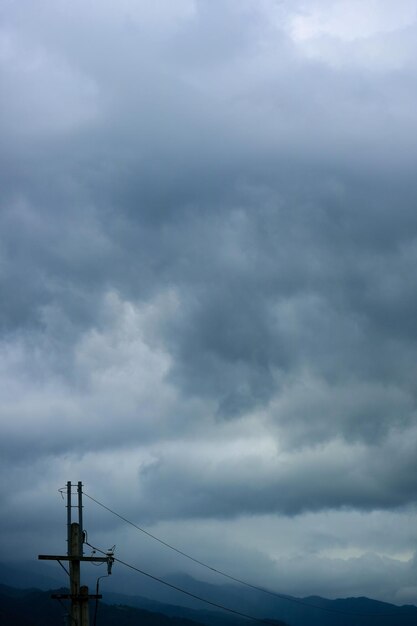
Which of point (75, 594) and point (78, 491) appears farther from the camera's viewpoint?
point (78, 491)

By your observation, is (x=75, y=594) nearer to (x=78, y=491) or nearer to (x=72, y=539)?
(x=72, y=539)

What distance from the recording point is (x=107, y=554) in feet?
211

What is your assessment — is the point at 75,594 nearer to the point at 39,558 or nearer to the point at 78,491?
the point at 39,558

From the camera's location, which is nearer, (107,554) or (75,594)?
(75,594)

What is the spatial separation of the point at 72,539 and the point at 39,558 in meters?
2.75

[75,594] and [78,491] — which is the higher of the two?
[78,491]

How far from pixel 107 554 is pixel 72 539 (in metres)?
5.03

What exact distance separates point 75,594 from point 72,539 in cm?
359

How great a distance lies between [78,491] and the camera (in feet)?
210

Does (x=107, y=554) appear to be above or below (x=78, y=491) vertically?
below

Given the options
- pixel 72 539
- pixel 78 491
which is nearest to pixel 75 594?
pixel 72 539

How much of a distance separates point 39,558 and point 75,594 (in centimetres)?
387

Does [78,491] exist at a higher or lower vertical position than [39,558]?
higher

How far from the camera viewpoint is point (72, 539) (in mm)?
60219
